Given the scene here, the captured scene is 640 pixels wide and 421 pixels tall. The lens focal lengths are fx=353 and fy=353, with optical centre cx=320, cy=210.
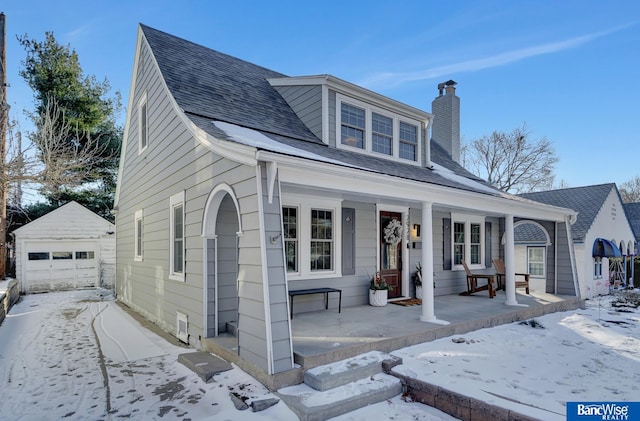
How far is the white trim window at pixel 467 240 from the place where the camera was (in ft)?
31.5

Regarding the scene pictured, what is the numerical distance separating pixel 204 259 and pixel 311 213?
7.64 ft

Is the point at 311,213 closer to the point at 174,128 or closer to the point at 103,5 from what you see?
the point at 174,128

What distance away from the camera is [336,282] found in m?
7.10

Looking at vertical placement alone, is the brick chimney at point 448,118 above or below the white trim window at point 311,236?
above

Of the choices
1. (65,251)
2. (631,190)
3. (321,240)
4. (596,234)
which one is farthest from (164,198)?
(631,190)

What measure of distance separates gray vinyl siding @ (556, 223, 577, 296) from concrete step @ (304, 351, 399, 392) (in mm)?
7321

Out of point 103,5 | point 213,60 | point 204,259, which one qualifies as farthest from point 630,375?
point 103,5

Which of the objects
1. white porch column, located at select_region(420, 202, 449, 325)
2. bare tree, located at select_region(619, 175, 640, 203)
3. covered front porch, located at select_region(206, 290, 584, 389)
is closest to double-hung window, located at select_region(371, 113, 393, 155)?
white porch column, located at select_region(420, 202, 449, 325)

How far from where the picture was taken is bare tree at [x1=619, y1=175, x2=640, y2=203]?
2997 centimetres

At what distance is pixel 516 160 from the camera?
81.5ft

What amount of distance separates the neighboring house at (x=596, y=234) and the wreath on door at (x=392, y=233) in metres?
7.49

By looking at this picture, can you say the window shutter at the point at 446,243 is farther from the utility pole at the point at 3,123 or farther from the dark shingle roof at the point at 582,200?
the utility pole at the point at 3,123

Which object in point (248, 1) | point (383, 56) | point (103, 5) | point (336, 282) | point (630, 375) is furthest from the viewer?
point (383, 56)
